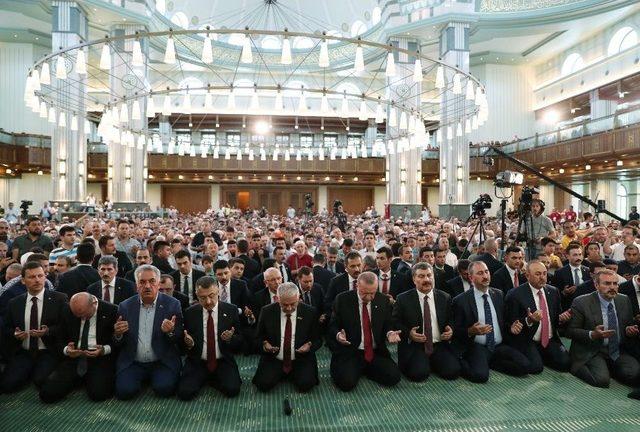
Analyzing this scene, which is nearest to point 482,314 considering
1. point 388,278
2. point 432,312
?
point 432,312

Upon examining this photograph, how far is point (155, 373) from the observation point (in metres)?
4.22

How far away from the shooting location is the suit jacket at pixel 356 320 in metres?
4.59

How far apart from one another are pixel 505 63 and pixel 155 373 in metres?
29.6

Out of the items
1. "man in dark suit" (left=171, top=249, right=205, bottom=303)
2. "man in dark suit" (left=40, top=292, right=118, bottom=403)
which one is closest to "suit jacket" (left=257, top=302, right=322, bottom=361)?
"man in dark suit" (left=40, top=292, right=118, bottom=403)

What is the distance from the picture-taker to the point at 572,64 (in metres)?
25.2

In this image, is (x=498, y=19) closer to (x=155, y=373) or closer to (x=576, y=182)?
(x=576, y=182)

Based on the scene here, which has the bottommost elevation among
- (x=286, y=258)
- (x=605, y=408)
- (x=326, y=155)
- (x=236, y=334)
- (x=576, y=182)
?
(x=605, y=408)

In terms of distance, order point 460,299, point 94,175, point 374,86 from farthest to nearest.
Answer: point 374,86
point 94,175
point 460,299

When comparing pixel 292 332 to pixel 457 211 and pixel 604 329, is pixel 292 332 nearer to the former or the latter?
pixel 604 329

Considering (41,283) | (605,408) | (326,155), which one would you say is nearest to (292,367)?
(41,283)

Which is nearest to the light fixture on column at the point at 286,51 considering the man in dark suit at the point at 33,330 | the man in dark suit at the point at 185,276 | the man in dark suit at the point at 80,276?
the man in dark suit at the point at 185,276

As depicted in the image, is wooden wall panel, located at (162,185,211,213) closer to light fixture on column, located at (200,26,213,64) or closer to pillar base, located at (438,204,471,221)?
pillar base, located at (438,204,471,221)

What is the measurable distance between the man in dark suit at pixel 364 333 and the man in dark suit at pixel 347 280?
2.62 feet

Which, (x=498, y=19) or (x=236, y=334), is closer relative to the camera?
(x=236, y=334)
